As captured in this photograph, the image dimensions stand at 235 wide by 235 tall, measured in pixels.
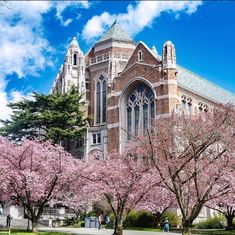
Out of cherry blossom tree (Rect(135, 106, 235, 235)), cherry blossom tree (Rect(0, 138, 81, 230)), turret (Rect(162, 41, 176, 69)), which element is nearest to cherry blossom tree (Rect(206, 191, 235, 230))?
cherry blossom tree (Rect(135, 106, 235, 235))

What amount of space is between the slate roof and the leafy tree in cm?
1226

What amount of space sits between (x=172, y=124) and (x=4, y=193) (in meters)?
12.5

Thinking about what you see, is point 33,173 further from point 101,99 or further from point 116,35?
point 116,35

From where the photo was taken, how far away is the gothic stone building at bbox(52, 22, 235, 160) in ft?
148

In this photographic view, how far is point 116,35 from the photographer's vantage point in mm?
59438

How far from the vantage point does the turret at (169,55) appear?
44772 millimetres

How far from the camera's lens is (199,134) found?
19422mm

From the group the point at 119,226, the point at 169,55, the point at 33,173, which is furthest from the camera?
the point at 169,55

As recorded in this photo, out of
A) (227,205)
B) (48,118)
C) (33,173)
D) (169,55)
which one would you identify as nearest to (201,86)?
(169,55)

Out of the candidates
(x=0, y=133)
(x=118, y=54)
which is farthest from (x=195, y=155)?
(x=118, y=54)

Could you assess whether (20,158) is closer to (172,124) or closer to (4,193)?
(4,193)

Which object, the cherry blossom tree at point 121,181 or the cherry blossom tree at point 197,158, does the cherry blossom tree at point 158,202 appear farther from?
the cherry blossom tree at point 197,158

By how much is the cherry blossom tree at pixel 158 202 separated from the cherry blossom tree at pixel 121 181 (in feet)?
21.1

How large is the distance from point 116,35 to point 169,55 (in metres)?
16.1
